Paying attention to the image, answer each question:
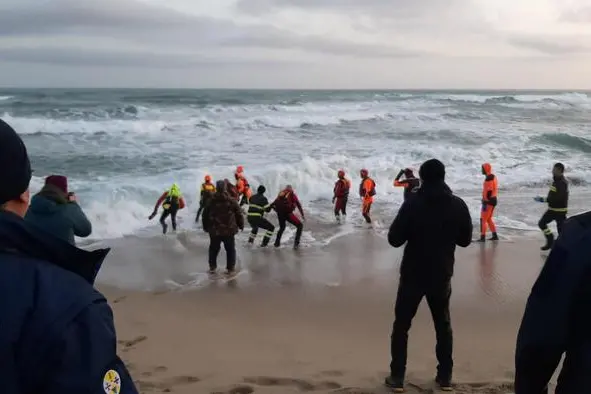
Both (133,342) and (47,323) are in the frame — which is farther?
(133,342)

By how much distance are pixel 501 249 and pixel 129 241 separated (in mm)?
7070

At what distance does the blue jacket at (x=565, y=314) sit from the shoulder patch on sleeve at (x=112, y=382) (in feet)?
4.32

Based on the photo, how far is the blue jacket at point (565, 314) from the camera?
196 cm

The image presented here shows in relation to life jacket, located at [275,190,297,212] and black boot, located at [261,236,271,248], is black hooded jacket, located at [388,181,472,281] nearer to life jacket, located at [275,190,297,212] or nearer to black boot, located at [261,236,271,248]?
black boot, located at [261,236,271,248]

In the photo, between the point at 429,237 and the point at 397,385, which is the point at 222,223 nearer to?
the point at 397,385

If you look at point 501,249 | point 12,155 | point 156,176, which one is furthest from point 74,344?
point 156,176

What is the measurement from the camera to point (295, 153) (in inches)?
1040

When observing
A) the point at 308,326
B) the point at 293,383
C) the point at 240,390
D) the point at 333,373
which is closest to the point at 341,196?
the point at 308,326

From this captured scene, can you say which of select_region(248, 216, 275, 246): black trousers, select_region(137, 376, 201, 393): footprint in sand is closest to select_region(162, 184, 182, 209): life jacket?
select_region(248, 216, 275, 246): black trousers

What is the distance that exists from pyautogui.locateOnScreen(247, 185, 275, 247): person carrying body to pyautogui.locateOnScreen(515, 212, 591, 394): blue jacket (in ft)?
33.3

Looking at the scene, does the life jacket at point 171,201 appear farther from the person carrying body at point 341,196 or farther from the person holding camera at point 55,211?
the person holding camera at point 55,211

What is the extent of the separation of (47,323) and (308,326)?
20.5 feet

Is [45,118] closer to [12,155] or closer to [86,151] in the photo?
[86,151]

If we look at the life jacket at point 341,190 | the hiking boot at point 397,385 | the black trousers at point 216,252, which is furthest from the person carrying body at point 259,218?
the hiking boot at point 397,385
